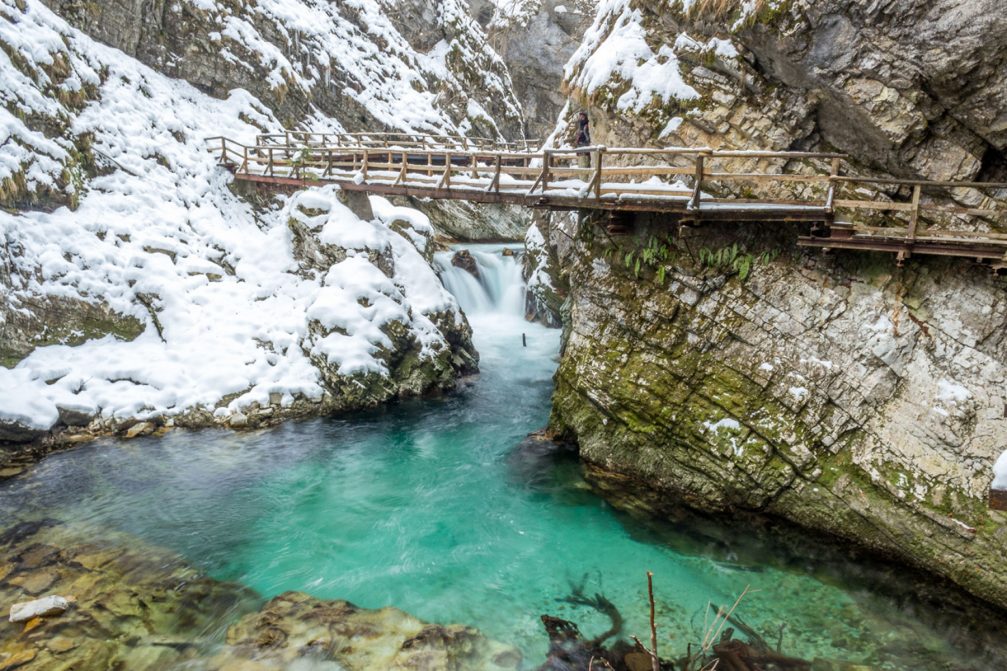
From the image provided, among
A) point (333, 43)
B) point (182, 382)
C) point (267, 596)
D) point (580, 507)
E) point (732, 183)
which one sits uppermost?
point (333, 43)

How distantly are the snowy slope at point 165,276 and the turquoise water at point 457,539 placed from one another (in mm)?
1556

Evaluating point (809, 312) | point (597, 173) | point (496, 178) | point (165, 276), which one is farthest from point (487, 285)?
point (809, 312)

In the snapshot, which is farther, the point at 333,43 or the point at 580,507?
the point at 333,43

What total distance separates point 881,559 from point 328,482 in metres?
10.7

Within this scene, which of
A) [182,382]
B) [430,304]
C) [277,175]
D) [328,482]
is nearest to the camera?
[328,482]

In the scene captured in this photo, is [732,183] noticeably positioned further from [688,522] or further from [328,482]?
[328,482]

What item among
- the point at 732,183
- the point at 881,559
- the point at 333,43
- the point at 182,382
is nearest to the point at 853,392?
the point at 881,559

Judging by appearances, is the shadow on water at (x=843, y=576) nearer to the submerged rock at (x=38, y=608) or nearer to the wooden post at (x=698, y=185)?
the wooden post at (x=698, y=185)

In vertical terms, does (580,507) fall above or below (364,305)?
below

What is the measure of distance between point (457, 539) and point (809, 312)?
25.1 feet

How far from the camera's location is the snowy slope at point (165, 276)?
534 inches

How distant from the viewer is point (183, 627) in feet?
25.3

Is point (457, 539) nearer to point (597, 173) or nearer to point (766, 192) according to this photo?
point (597, 173)

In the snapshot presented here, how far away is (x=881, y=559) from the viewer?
8828mm
